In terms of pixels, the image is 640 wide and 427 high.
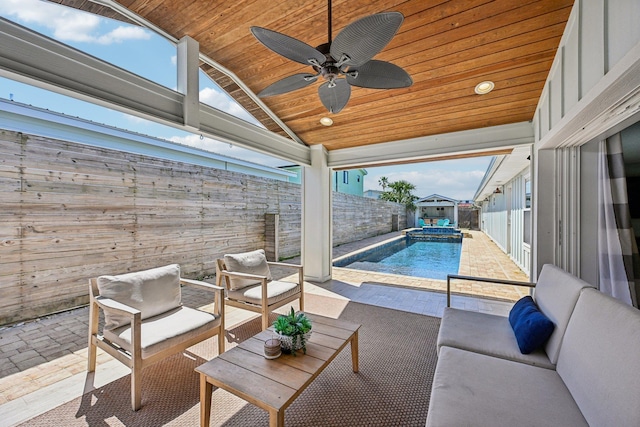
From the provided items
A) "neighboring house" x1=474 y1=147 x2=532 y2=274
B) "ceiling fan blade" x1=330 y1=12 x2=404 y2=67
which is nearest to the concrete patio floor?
"neighboring house" x1=474 y1=147 x2=532 y2=274

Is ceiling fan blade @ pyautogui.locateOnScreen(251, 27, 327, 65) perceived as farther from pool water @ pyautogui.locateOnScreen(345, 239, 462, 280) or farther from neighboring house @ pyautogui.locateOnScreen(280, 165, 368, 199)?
neighboring house @ pyautogui.locateOnScreen(280, 165, 368, 199)

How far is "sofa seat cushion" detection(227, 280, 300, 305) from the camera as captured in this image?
302 cm

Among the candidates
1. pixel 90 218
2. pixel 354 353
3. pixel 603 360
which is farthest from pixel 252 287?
pixel 603 360

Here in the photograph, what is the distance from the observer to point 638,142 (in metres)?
2.09

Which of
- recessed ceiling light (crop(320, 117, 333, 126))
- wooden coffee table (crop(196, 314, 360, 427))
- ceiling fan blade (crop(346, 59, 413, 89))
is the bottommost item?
wooden coffee table (crop(196, 314, 360, 427))

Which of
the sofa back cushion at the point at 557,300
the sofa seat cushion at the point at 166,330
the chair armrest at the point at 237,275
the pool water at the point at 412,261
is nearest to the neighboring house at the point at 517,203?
the pool water at the point at 412,261

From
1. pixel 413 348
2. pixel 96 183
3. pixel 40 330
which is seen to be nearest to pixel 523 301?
pixel 413 348

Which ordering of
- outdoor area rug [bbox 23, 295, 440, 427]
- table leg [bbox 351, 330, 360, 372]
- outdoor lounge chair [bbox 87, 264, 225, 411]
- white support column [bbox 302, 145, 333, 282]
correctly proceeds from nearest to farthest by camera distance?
outdoor area rug [bbox 23, 295, 440, 427]
outdoor lounge chair [bbox 87, 264, 225, 411]
table leg [bbox 351, 330, 360, 372]
white support column [bbox 302, 145, 333, 282]

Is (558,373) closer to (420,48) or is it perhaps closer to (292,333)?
(292,333)

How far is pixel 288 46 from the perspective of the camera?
1762 millimetres

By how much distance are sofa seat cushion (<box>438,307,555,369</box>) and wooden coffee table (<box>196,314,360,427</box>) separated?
0.84m

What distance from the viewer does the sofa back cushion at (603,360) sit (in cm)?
107

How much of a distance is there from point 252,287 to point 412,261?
6087 mm

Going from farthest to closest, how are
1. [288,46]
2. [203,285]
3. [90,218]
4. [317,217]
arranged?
[317,217] → [90,218] → [203,285] → [288,46]
